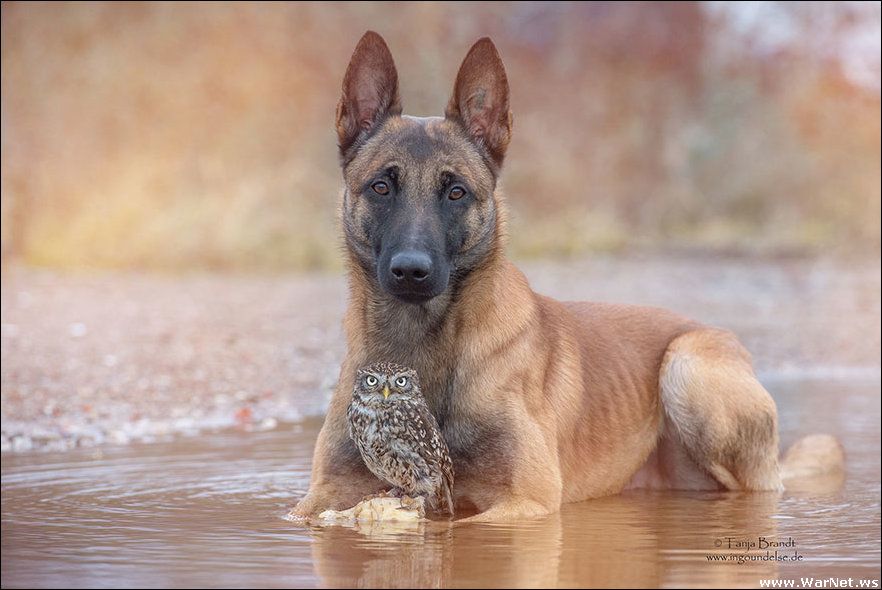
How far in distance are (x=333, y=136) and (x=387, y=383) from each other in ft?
55.5

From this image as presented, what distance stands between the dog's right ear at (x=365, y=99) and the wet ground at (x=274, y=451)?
6.03 feet

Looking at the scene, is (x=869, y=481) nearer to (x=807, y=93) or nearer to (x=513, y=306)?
(x=513, y=306)

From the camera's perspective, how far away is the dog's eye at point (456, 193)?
577cm

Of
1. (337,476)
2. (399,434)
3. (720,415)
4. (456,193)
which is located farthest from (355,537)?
(720,415)

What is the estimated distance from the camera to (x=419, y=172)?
18.8 feet

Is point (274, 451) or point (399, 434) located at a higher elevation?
point (399, 434)

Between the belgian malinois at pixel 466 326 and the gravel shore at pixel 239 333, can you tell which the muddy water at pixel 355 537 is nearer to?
the belgian malinois at pixel 466 326

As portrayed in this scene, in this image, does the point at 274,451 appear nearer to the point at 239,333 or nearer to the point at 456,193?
the point at 456,193

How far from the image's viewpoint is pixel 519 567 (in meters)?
4.66

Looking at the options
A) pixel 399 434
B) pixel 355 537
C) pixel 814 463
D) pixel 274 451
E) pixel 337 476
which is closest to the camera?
pixel 355 537

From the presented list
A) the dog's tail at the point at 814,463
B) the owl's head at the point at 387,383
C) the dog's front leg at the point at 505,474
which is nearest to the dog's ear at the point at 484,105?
the owl's head at the point at 387,383

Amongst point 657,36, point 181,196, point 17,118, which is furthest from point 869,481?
point 657,36

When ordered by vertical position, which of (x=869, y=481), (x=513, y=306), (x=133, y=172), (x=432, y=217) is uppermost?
(x=133, y=172)

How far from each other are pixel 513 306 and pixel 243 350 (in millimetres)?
7098
